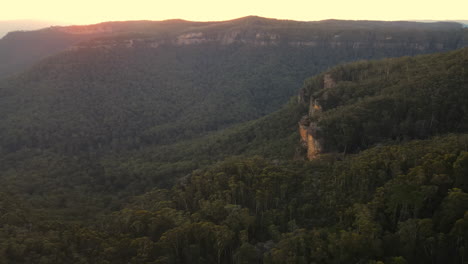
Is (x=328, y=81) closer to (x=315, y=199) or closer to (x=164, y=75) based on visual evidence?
(x=315, y=199)

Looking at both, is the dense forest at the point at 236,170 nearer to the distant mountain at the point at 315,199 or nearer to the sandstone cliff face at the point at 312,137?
the distant mountain at the point at 315,199

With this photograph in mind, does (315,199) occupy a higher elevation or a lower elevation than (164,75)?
lower

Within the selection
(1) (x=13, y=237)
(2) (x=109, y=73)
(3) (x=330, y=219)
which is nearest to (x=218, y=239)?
(3) (x=330, y=219)

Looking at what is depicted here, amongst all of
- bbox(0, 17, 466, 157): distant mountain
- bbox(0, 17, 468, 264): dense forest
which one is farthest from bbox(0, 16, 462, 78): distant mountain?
bbox(0, 17, 468, 264): dense forest

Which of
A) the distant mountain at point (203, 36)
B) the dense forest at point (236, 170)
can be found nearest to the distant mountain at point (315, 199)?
the dense forest at point (236, 170)

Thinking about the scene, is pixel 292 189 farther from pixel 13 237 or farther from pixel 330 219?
pixel 13 237

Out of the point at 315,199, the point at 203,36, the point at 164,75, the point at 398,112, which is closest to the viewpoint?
the point at 315,199

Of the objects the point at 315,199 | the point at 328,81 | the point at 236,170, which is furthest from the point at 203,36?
the point at 315,199

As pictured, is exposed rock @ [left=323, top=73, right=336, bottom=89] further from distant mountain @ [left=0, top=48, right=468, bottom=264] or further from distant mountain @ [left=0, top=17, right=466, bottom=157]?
distant mountain @ [left=0, top=17, right=466, bottom=157]

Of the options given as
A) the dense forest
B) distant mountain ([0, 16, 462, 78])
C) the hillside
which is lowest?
the dense forest
